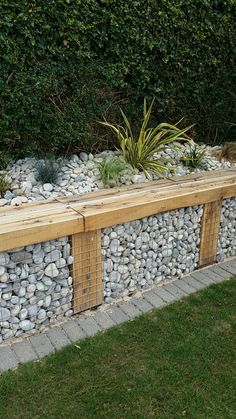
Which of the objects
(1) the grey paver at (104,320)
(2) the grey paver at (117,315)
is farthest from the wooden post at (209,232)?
(1) the grey paver at (104,320)

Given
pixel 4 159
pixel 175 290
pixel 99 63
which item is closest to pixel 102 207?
pixel 175 290

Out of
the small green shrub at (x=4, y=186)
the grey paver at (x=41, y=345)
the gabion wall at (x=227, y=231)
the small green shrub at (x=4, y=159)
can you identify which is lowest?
the grey paver at (x=41, y=345)

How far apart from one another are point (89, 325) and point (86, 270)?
36 cm

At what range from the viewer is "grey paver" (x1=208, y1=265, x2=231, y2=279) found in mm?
3090

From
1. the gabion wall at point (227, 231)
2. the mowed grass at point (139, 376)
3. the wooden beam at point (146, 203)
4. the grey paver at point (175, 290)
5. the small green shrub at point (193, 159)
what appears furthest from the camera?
the small green shrub at point (193, 159)

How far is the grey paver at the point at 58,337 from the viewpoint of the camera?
2.25 m

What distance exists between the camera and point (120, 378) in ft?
6.54

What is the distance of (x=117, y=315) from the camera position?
2.55m

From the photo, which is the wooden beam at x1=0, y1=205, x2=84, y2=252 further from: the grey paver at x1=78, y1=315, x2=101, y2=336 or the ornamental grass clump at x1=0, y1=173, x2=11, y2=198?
the grey paver at x1=78, y1=315, x2=101, y2=336

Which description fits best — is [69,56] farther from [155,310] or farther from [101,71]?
[155,310]

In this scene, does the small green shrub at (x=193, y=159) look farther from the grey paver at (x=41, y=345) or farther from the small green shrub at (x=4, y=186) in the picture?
the grey paver at (x=41, y=345)

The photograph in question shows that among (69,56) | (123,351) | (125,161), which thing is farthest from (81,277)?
(69,56)

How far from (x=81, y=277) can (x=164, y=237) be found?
78cm

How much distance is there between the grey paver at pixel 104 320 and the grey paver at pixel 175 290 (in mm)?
583
